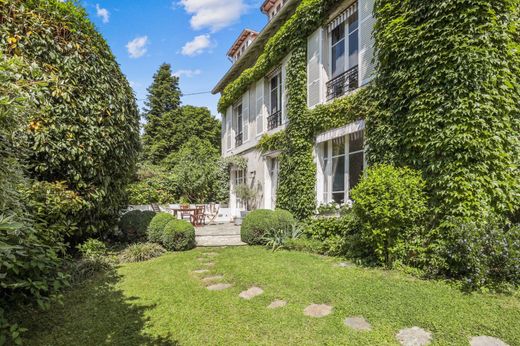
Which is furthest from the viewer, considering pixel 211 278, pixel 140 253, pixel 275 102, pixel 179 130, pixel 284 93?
pixel 179 130

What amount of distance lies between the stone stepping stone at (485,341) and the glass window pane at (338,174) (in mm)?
4968

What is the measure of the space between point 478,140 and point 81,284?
21.8 feet

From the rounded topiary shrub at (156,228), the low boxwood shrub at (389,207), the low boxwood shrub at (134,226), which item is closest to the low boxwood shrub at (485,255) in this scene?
the low boxwood shrub at (389,207)

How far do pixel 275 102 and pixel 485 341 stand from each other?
31.9 feet

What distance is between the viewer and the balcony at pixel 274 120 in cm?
1054

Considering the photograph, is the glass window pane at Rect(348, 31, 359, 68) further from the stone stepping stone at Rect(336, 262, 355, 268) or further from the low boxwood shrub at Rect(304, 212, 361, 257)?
the stone stepping stone at Rect(336, 262, 355, 268)

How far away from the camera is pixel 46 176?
524cm

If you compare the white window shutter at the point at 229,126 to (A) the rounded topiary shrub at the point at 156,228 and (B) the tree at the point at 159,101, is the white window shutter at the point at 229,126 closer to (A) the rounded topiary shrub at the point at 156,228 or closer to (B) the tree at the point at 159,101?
(A) the rounded topiary shrub at the point at 156,228

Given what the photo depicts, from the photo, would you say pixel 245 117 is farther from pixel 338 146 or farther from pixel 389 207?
pixel 389 207

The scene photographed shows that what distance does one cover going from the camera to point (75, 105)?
5348mm

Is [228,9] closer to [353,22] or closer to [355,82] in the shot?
[353,22]

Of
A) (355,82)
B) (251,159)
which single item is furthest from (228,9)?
(355,82)

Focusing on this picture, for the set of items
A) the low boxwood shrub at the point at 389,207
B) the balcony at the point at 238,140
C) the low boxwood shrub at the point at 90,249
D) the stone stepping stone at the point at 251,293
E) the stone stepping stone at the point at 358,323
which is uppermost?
the balcony at the point at 238,140

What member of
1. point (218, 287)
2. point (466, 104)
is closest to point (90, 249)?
point (218, 287)
